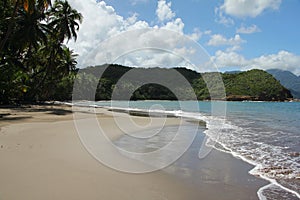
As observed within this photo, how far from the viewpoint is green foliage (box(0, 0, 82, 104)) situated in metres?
20.5

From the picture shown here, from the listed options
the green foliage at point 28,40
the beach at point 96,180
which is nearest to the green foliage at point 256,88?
the green foliage at point 28,40

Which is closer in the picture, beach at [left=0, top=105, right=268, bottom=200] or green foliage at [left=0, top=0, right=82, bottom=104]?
beach at [left=0, top=105, right=268, bottom=200]

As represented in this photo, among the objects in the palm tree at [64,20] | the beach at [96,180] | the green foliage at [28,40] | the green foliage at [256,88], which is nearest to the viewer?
the beach at [96,180]

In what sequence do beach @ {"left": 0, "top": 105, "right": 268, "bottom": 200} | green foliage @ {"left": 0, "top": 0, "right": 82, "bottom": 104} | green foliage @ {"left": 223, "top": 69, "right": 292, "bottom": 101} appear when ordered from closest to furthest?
beach @ {"left": 0, "top": 105, "right": 268, "bottom": 200}
green foliage @ {"left": 0, "top": 0, "right": 82, "bottom": 104}
green foliage @ {"left": 223, "top": 69, "right": 292, "bottom": 101}

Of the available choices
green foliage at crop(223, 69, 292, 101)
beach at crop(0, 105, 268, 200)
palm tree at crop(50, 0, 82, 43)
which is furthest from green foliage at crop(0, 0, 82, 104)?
green foliage at crop(223, 69, 292, 101)

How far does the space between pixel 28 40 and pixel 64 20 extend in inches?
248

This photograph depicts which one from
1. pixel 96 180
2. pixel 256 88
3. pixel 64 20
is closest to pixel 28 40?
pixel 64 20

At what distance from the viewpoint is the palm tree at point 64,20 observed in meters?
28.1

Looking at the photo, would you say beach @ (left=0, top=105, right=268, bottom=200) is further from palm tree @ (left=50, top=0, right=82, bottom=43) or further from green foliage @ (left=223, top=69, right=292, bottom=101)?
green foliage @ (left=223, top=69, right=292, bottom=101)

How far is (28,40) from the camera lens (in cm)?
2316

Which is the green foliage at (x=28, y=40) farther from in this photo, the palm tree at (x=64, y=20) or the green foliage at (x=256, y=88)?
the green foliage at (x=256, y=88)

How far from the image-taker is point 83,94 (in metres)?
79.9

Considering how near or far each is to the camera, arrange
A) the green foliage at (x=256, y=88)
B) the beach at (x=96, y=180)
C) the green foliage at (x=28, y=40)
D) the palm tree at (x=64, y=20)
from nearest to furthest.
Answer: the beach at (x=96, y=180), the green foliage at (x=28, y=40), the palm tree at (x=64, y=20), the green foliage at (x=256, y=88)

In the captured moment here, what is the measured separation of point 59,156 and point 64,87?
59.6 m
